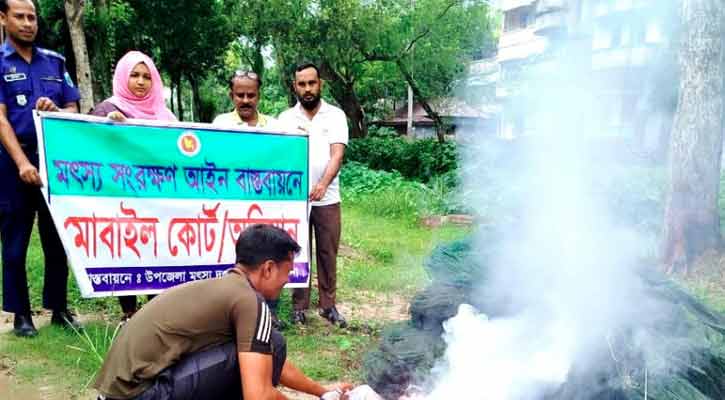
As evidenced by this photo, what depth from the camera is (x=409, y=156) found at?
609 inches

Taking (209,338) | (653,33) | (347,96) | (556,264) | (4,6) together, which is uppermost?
(347,96)

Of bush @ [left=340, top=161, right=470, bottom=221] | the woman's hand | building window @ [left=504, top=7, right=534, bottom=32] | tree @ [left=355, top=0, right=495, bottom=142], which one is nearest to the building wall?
building window @ [left=504, top=7, right=534, bottom=32]

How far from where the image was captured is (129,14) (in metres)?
14.3

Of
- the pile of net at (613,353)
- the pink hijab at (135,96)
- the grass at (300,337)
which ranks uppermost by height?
the pink hijab at (135,96)

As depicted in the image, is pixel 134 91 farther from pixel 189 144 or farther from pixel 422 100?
pixel 422 100

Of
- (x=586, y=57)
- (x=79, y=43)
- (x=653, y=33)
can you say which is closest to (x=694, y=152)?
(x=653, y=33)

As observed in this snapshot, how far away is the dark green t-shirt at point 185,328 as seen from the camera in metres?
1.98

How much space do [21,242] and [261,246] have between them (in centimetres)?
206

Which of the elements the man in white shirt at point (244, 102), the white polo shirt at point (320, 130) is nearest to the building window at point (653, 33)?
the white polo shirt at point (320, 130)

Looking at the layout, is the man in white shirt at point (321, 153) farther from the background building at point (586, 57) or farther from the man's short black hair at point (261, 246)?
the man's short black hair at point (261, 246)

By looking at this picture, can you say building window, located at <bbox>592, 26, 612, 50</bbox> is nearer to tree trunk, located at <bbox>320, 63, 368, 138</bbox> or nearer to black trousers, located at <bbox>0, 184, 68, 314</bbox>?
black trousers, located at <bbox>0, 184, 68, 314</bbox>

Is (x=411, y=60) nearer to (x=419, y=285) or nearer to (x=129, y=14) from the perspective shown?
(x=129, y=14)

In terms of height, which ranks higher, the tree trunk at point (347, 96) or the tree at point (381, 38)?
the tree at point (381, 38)

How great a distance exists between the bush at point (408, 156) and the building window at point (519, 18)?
10614mm
